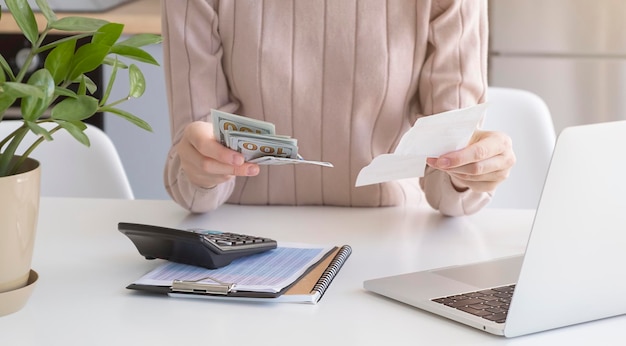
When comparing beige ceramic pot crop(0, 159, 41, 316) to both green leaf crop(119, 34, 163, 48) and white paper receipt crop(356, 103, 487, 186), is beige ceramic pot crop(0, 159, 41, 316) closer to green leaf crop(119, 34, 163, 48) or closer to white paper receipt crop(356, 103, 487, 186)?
green leaf crop(119, 34, 163, 48)

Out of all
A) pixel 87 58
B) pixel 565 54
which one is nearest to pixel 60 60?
pixel 87 58

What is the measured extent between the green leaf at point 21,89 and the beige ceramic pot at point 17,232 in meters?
0.12

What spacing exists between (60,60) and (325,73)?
659mm

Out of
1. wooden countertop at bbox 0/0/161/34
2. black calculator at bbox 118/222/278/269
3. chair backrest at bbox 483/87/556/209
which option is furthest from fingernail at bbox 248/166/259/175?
wooden countertop at bbox 0/0/161/34

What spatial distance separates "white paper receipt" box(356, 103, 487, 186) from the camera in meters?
1.18

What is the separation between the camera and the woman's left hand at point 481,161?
1.30m

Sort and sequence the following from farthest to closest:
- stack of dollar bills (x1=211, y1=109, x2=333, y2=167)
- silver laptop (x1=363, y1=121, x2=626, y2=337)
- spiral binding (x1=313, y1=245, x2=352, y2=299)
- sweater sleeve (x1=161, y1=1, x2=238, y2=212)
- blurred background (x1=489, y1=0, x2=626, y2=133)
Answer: blurred background (x1=489, y1=0, x2=626, y2=133) < sweater sleeve (x1=161, y1=1, x2=238, y2=212) < stack of dollar bills (x1=211, y1=109, x2=333, y2=167) < spiral binding (x1=313, y1=245, x2=352, y2=299) < silver laptop (x1=363, y1=121, x2=626, y2=337)

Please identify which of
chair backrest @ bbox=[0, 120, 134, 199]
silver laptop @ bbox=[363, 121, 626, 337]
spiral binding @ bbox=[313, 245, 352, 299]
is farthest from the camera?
chair backrest @ bbox=[0, 120, 134, 199]

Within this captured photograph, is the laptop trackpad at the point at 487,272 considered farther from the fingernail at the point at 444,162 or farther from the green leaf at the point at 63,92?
the green leaf at the point at 63,92

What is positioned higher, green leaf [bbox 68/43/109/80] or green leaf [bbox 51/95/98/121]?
green leaf [bbox 68/43/109/80]

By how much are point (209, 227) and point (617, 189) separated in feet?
2.24

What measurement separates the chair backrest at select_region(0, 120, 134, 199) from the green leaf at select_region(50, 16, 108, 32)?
0.79m

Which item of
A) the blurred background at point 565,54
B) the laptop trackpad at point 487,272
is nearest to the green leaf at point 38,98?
the laptop trackpad at point 487,272

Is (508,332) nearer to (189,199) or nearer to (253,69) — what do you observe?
(189,199)
